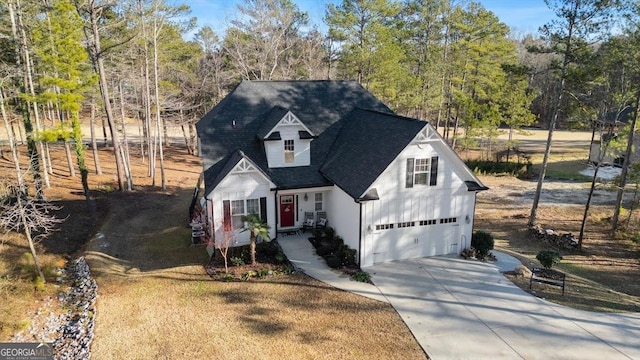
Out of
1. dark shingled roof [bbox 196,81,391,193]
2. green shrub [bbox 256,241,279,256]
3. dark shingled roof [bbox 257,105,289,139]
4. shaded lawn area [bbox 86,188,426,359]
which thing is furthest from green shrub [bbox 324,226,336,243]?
dark shingled roof [bbox 257,105,289,139]

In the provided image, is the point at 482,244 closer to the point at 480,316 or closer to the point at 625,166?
the point at 480,316

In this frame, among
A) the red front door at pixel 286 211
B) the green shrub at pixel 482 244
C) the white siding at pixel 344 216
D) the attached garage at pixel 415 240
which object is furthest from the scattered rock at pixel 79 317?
the green shrub at pixel 482 244

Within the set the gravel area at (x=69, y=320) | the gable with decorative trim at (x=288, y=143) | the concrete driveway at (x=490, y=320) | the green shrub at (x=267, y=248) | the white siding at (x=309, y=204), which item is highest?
the gable with decorative trim at (x=288, y=143)

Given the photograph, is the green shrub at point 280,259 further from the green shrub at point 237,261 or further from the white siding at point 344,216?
the white siding at point 344,216

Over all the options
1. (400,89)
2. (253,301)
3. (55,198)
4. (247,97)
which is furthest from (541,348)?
(400,89)

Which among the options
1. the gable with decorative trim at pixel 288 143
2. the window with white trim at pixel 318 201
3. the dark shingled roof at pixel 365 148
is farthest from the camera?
the window with white trim at pixel 318 201

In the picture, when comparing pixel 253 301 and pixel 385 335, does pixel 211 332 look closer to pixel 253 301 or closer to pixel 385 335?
pixel 253 301

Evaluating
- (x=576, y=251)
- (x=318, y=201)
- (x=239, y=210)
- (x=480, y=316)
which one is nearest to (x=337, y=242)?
(x=318, y=201)
